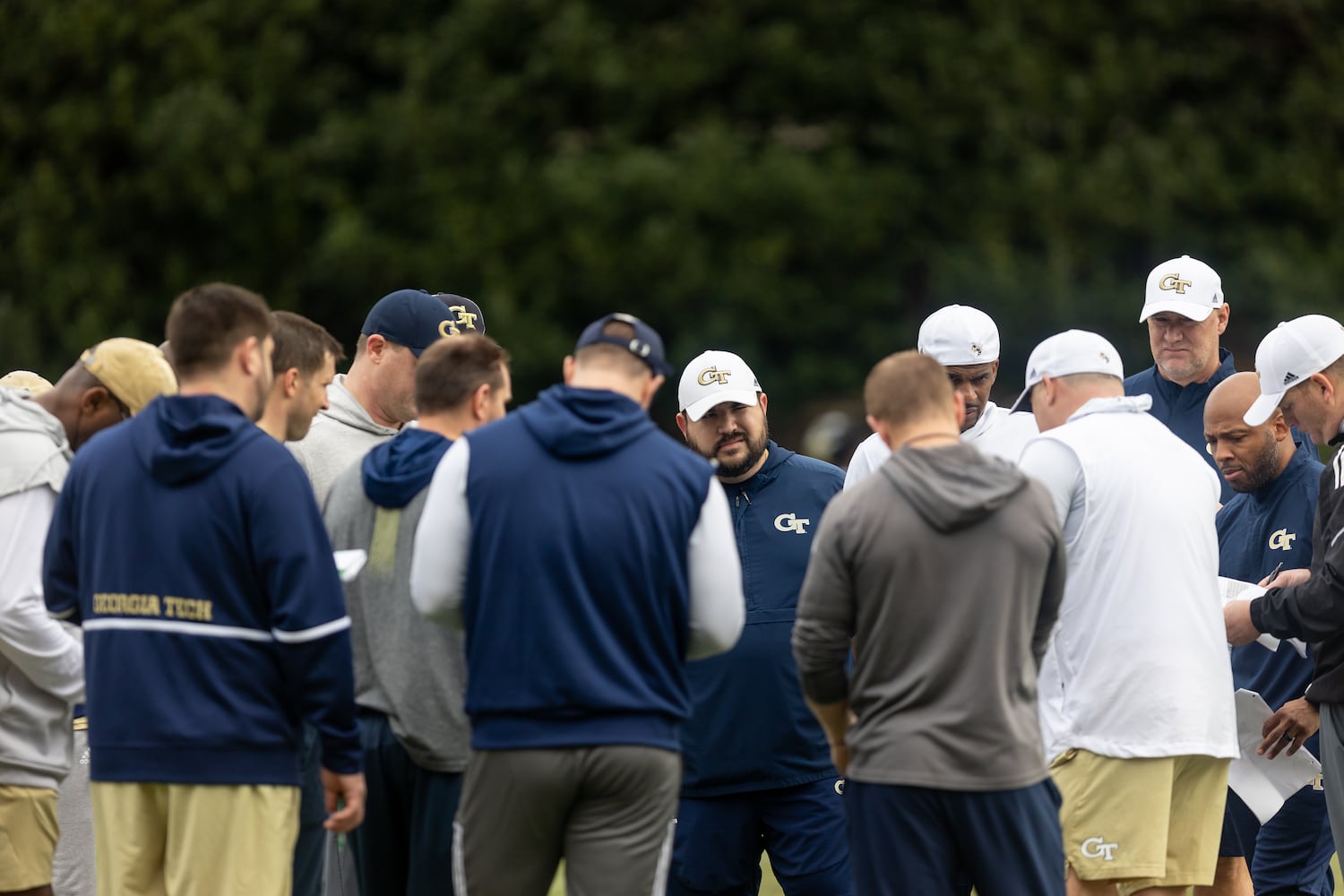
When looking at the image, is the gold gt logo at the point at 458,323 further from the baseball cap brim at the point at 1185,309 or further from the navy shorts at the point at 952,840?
the baseball cap brim at the point at 1185,309

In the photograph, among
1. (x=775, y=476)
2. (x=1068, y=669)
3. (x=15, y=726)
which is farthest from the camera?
(x=775, y=476)

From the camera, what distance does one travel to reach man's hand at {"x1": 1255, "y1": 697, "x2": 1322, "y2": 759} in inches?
230

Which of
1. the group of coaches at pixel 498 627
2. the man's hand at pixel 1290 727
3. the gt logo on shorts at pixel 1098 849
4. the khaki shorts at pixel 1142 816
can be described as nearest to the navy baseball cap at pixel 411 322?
the group of coaches at pixel 498 627

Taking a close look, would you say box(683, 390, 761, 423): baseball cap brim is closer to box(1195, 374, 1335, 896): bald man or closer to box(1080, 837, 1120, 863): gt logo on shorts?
box(1195, 374, 1335, 896): bald man

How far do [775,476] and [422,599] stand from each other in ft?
6.51

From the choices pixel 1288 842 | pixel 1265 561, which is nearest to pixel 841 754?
pixel 1265 561

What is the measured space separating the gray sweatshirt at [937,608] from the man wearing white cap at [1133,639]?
83 centimetres

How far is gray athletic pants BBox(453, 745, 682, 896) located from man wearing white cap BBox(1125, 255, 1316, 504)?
3.53 metres

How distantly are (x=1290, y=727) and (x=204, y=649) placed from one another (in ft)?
12.2

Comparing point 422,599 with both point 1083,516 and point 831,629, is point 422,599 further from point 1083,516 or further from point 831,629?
point 1083,516

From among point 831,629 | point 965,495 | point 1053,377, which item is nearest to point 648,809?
point 831,629

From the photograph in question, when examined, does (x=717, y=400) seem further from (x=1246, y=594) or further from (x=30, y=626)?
(x=30, y=626)

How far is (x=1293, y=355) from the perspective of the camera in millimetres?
5758

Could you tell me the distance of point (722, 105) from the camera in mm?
23156
